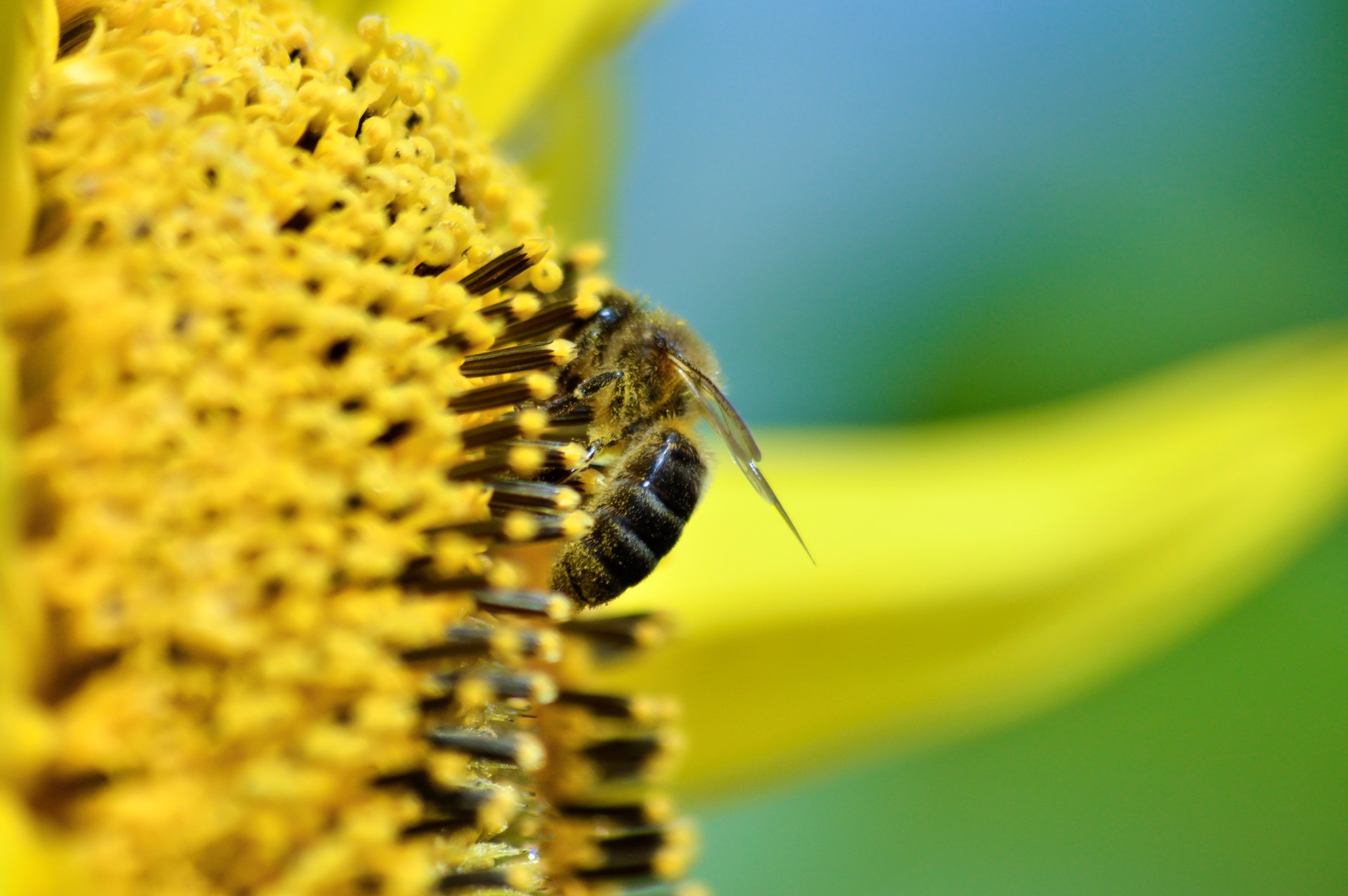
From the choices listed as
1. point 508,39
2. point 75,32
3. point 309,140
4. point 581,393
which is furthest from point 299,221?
point 508,39

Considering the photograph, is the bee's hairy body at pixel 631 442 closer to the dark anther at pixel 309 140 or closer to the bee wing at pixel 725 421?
the bee wing at pixel 725 421

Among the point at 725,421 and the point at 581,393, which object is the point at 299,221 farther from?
the point at 725,421

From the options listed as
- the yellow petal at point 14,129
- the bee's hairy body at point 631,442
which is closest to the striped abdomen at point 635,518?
the bee's hairy body at point 631,442

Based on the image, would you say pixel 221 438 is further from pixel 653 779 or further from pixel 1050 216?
pixel 1050 216

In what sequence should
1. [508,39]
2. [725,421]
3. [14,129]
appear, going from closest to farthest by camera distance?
[14,129] → [725,421] → [508,39]

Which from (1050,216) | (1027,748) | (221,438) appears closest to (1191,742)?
(1027,748)
